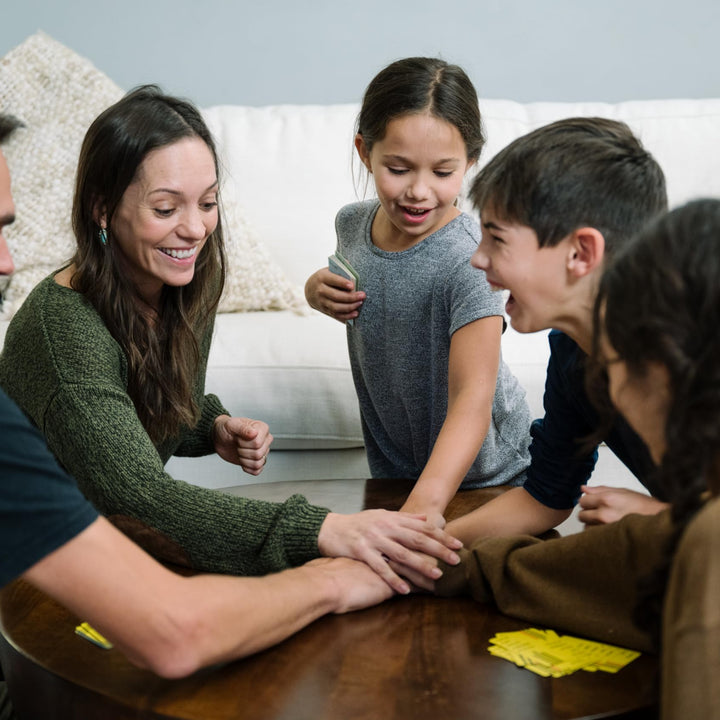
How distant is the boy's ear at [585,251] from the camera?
1230mm

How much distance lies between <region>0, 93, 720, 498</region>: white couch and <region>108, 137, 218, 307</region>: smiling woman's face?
2.73ft

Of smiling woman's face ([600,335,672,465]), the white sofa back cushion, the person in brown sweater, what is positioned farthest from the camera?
the white sofa back cushion

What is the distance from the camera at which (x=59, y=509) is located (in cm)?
84

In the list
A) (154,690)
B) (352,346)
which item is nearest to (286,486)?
(352,346)

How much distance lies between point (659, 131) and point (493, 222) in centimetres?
198

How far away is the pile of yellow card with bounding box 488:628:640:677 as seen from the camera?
96cm

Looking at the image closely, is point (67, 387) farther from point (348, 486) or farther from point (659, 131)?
point (659, 131)

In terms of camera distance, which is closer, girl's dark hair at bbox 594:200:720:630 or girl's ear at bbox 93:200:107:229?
girl's dark hair at bbox 594:200:720:630

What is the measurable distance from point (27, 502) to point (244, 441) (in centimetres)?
93

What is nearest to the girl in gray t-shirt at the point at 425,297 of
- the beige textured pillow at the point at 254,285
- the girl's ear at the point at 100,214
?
the girl's ear at the point at 100,214

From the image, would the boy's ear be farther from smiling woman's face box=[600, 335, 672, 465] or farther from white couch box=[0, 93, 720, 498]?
white couch box=[0, 93, 720, 498]

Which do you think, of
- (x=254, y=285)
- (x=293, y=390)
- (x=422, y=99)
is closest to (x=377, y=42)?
(x=254, y=285)

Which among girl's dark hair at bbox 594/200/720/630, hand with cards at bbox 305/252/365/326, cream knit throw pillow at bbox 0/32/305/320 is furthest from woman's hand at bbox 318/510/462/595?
cream knit throw pillow at bbox 0/32/305/320

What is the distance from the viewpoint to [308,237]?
2965 millimetres
